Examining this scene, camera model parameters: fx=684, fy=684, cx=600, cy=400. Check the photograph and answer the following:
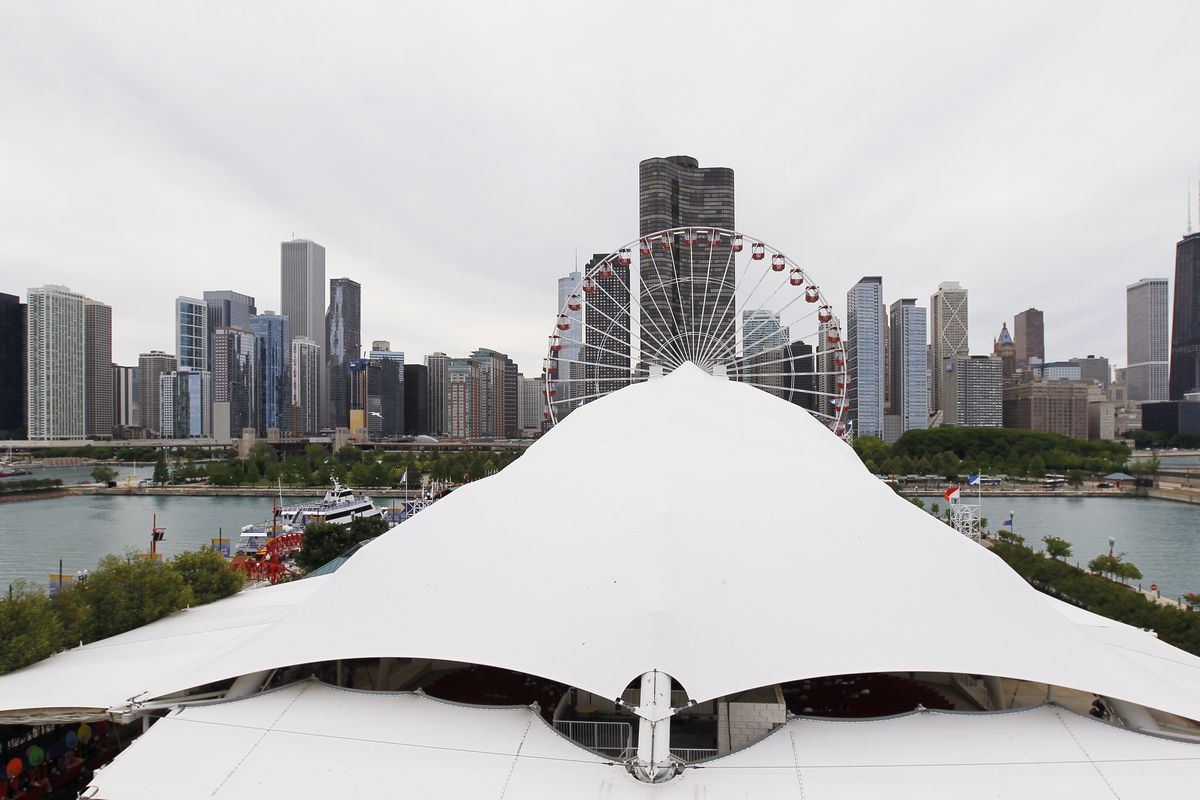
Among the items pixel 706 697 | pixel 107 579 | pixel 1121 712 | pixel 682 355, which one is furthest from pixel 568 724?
pixel 682 355

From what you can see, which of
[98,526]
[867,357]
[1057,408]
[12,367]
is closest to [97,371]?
[12,367]

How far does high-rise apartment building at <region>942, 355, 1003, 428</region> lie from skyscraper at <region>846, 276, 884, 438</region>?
71.8 feet

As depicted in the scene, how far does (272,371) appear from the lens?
151875 millimetres

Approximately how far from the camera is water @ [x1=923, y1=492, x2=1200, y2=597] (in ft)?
104

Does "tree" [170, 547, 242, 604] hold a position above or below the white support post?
below

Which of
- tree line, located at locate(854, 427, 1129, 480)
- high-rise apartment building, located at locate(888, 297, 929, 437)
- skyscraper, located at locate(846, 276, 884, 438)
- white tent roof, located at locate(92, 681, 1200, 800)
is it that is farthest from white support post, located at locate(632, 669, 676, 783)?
high-rise apartment building, located at locate(888, 297, 929, 437)

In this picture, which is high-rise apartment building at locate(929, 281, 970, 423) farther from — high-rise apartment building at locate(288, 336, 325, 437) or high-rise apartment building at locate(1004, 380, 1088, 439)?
high-rise apartment building at locate(288, 336, 325, 437)

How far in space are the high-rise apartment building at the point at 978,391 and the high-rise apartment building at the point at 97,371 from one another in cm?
15499

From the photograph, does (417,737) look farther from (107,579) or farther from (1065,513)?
(1065,513)

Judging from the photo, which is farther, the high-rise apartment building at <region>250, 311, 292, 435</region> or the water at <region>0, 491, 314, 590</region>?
the high-rise apartment building at <region>250, 311, 292, 435</region>

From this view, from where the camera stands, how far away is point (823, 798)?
21.1ft

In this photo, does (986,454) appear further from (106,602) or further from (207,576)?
(106,602)

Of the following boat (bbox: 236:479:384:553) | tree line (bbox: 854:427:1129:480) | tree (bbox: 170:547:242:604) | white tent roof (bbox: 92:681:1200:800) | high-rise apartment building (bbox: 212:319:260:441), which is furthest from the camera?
high-rise apartment building (bbox: 212:319:260:441)

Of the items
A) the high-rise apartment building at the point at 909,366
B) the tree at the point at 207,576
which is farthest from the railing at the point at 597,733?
the high-rise apartment building at the point at 909,366
